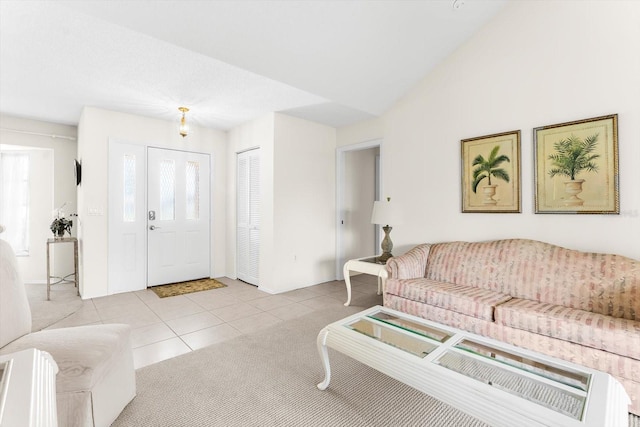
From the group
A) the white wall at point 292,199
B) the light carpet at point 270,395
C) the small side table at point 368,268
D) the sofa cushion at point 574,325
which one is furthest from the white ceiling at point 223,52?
the sofa cushion at point 574,325

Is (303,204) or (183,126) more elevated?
(183,126)

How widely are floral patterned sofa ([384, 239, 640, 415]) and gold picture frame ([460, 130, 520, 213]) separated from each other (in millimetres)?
421

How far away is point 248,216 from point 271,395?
122 inches

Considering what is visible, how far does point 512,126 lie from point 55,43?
423 centimetres

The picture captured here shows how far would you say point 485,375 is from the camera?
4.67ft

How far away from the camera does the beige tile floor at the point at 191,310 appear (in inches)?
104

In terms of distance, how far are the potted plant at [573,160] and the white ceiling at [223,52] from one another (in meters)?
1.60

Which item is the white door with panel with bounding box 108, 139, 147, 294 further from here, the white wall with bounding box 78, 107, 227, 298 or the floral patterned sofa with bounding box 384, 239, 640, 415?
the floral patterned sofa with bounding box 384, 239, 640, 415

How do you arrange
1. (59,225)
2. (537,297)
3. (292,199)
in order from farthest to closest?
1. (292,199)
2. (59,225)
3. (537,297)

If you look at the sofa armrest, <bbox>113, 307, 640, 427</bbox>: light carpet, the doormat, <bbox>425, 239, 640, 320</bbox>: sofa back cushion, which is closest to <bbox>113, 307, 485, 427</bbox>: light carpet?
<bbox>113, 307, 640, 427</bbox>: light carpet

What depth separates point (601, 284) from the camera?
2234 millimetres

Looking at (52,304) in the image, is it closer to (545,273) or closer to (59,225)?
(59,225)

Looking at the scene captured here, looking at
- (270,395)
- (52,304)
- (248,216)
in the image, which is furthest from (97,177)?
(270,395)

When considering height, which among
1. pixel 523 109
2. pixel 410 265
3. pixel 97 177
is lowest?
pixel 410 265
